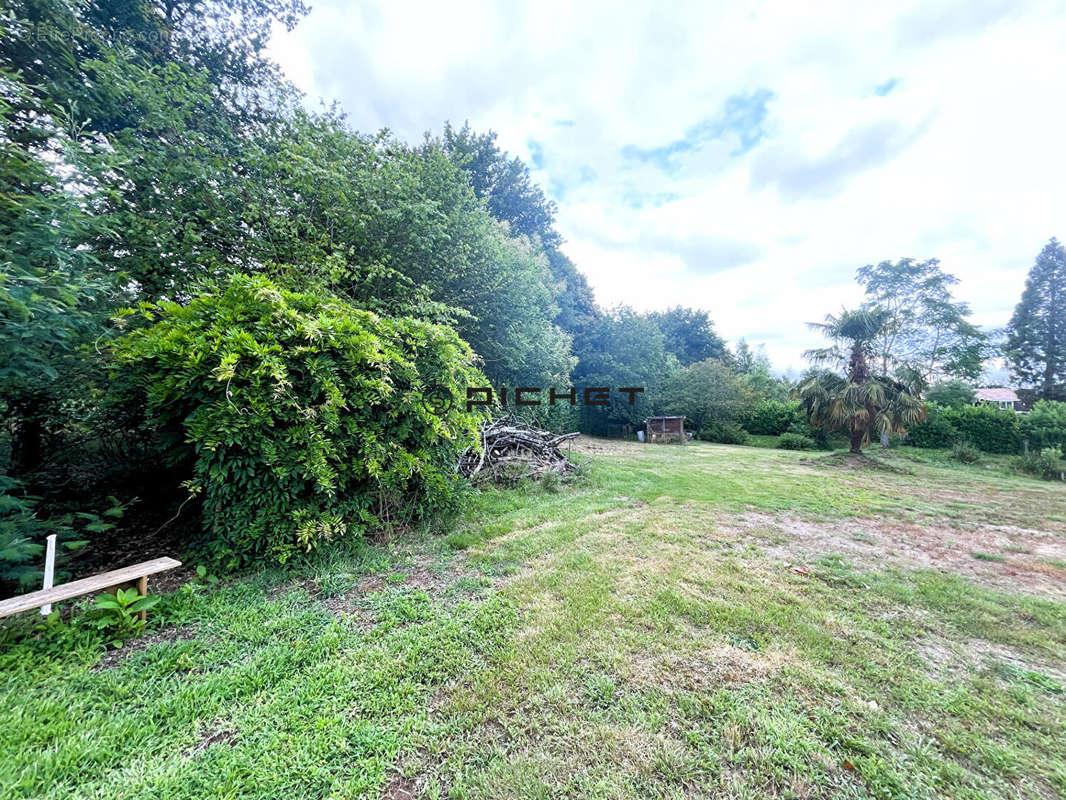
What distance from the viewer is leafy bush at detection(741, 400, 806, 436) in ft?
50.9

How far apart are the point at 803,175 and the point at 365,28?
1256 cm

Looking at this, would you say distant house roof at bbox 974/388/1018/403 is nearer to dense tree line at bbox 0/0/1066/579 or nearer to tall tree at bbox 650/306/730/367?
tall tree at bbox 650/306/730/367

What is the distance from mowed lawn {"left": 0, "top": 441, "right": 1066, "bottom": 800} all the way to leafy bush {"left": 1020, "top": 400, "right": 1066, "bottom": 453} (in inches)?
478

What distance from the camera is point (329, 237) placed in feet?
17.8

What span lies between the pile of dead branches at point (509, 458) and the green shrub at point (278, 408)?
182cm

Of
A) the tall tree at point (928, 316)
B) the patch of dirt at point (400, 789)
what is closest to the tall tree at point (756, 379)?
the tall tree at point (928, 316)

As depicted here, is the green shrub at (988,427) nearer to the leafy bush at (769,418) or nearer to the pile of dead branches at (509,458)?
the leafy bush at (769,418)

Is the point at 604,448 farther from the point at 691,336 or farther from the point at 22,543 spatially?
the point at 691,336

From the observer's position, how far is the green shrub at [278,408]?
8.51ft

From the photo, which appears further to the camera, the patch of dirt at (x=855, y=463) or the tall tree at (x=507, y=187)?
the tall tree at (x=507, y=187)

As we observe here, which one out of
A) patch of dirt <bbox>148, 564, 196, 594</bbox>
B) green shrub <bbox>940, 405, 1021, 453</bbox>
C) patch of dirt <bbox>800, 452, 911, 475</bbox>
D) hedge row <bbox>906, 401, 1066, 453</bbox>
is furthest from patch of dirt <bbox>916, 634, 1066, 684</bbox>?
green shrub <bbox>940, 405, 1021, 453</bbox>

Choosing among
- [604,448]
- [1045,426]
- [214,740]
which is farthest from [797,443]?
[214,740]

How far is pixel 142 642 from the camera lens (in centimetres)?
201

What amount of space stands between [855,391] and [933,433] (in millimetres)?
5963
